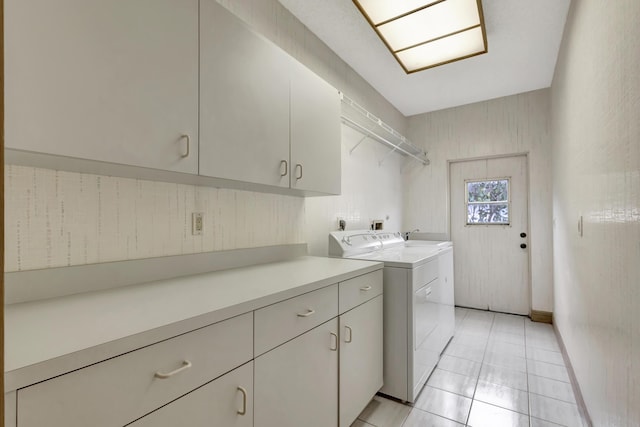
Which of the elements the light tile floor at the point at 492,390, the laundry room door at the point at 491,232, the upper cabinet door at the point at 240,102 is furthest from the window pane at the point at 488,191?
the upper cabinet door at the point at 240,102

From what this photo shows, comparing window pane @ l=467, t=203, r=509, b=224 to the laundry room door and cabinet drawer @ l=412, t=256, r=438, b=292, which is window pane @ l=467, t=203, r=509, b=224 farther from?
cabinet drawer @ l=412, t=256, r=438, b=292

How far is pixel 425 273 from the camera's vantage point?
7.36 ft

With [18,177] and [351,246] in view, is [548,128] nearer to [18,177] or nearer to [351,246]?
[351,246]

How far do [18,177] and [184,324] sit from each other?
2.66ft

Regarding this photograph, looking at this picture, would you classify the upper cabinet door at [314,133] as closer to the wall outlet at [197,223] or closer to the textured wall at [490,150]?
the wall outlet at [197,223]

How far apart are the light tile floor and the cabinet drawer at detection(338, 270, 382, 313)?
762 millimetres

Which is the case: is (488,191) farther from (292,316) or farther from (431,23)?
(292,316)

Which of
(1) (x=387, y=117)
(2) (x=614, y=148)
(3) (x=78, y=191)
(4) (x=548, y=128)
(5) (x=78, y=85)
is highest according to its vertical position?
(1) (x=387, y=117)

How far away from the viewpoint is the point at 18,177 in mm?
1032

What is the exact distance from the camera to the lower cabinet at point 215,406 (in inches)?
31.5

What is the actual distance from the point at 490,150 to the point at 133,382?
14.3 ft

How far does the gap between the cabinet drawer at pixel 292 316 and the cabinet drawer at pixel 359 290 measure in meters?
0.08

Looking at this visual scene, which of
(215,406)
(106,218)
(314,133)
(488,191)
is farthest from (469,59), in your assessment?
(215,406)

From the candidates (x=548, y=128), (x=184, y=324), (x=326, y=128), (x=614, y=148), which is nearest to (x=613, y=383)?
(x=614, y=148)
